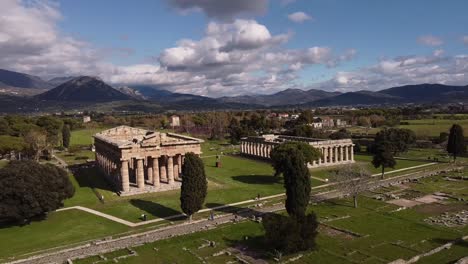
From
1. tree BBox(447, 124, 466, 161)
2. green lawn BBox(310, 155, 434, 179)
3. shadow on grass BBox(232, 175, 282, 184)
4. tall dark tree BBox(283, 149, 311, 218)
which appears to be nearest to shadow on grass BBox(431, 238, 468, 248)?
tall dark tree BBox(283, 149, 311, 218)

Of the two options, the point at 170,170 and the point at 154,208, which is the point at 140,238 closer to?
the point at 154,208

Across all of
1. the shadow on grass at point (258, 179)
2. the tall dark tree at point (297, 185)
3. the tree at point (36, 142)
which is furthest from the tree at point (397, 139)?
the tree at point (36, 142)

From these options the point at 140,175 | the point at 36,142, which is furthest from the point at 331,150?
the point at 36,142

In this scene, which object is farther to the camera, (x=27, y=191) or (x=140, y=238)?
(x=27, y=191)

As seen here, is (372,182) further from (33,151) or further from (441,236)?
(33,151)

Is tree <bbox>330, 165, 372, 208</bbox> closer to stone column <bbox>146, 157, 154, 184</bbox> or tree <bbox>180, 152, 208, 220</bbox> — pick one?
tree <bbox>180, 152, 208, 220</bbox>

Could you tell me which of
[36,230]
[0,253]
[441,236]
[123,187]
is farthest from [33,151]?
[441,236]
